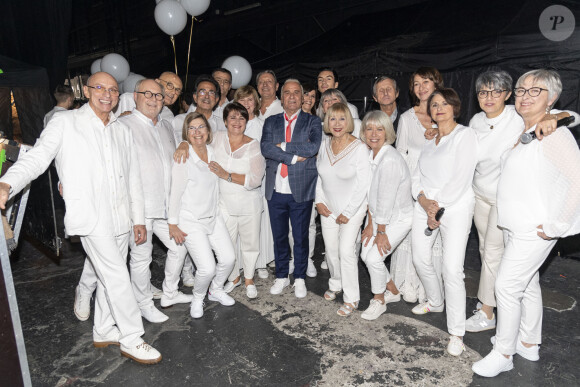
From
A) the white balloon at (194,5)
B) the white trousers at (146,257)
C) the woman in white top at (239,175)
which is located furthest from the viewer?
the white balloon at (194,5)

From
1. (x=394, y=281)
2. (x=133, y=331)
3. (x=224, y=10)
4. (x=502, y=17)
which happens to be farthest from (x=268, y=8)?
(x=133, y=331)

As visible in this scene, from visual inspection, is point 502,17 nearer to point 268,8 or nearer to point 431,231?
point 431,231

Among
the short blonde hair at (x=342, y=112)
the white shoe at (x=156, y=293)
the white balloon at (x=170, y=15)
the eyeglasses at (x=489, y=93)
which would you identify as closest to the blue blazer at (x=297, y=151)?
the short blonde hair at (x=342, y=112)

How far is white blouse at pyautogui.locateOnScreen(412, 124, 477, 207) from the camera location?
2887 millimetres

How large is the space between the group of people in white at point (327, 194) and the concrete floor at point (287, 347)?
0.42 feet

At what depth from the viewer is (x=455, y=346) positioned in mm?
3020

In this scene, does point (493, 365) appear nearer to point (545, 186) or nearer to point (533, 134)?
point (545, 186)

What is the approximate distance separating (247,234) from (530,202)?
8.18ft

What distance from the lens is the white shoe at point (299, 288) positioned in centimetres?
396

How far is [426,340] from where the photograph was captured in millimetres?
3207

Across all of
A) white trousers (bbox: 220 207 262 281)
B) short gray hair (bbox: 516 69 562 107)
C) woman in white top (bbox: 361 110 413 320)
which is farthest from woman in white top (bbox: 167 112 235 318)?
short gray hair (bbox: 516 69 562 107)

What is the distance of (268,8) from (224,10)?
2.18m

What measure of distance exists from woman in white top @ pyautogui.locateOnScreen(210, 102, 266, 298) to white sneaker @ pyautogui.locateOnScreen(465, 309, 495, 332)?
6.42 feet

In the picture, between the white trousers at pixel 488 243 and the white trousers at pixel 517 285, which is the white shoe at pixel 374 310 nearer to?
the white trousers at pixel 488 243
